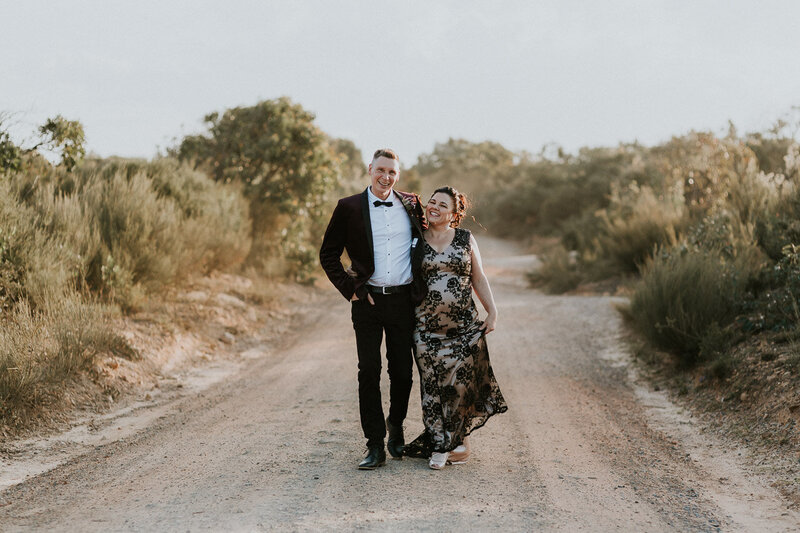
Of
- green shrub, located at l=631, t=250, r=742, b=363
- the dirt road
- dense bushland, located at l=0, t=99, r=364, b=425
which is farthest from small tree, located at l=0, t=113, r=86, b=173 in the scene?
green shrub, located at l=631, t=250, r=742, b=363

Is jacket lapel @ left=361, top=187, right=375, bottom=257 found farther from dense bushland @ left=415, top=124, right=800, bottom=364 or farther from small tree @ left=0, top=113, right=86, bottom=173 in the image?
small tree @ left=0, top=113, right=86, bottom=173

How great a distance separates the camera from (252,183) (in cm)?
1647

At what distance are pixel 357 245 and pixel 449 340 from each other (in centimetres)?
93

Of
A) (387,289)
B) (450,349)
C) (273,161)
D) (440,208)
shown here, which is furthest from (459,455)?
(273,161)

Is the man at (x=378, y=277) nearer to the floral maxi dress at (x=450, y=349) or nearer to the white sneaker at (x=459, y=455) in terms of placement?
the floral maxi dress at (x=450, y=349)

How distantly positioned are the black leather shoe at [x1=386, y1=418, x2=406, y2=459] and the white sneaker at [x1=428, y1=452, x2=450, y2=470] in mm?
317

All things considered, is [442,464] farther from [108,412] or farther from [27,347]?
[27,347]

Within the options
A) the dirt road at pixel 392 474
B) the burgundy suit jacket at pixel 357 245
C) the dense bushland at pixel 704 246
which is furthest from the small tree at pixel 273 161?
the burgundy suit jacket at pixel 357 245

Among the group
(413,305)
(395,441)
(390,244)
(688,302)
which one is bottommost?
(395,441)

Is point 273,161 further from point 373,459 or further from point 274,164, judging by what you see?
point 373,459

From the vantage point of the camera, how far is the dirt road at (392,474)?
4.12 meters

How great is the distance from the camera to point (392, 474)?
15.9 feet

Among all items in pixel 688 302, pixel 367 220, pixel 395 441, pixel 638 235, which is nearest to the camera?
pixel 367 220

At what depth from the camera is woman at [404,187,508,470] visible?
5.01 meters
